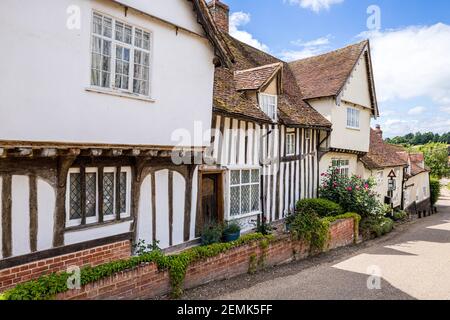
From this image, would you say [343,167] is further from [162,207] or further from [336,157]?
[162,207]

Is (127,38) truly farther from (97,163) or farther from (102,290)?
(102,290)

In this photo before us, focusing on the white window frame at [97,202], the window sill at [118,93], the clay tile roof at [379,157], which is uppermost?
the window sill at [118,93]

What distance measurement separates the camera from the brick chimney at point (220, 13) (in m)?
12.5

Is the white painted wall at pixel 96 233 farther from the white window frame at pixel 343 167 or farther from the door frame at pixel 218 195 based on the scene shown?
the white window frame at pixel 343 167

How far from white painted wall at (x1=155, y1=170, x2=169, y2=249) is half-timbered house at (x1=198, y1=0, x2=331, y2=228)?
114 centimetres

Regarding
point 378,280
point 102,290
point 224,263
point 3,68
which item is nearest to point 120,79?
point 3,68

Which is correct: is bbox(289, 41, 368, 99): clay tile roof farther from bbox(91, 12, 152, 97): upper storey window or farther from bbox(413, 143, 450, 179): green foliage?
bbox(413, 143, 450, 179): green foliage

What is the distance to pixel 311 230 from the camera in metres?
9.02

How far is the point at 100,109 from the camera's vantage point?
570cm

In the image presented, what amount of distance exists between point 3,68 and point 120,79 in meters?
1.93

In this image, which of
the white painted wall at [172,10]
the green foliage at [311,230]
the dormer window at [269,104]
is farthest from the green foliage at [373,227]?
the white painted wall at [172,10]

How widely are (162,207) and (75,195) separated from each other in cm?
200

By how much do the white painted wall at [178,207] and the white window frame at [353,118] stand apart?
9.18 meters
